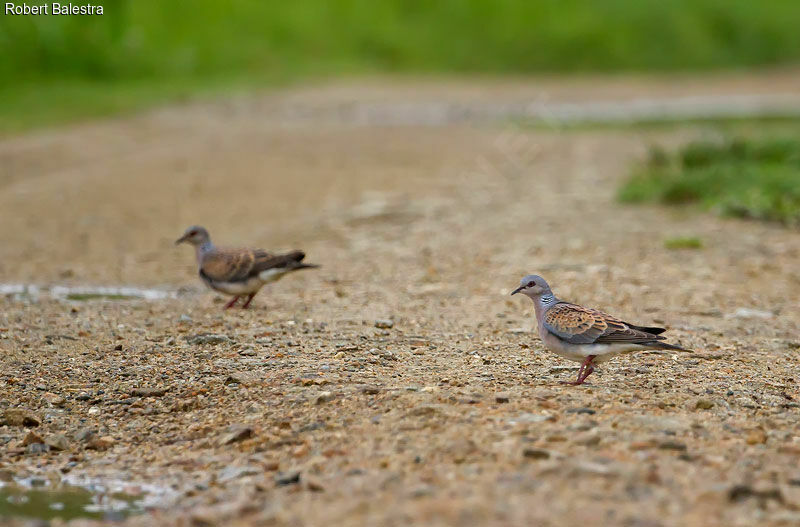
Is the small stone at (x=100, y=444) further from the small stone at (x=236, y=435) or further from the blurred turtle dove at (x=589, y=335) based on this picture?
the blurred turtle dove at (x=589, y=335)

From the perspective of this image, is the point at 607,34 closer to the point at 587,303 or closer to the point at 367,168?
the point at 367,168

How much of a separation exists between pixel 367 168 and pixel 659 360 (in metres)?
10.5

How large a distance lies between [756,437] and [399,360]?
7.49 ft

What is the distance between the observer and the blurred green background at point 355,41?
26672 millimetres

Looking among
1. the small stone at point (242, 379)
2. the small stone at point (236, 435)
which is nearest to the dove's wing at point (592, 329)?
the small stone at point (242, 379)

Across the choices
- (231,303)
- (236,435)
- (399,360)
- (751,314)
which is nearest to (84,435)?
(236,435)

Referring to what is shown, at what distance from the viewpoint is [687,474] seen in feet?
16.4

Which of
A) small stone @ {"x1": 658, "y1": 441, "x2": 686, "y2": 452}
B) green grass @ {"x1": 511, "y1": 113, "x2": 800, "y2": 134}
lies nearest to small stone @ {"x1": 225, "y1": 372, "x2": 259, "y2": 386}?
small stone @ {"x1": 658, "y1": 441, "x2": 686, "y2": 452}

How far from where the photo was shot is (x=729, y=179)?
45.5ft

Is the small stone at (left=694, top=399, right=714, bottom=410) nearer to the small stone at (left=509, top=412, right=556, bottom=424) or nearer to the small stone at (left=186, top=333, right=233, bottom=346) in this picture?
the small stone at (left=509, top=412, right=556, bottom=424)

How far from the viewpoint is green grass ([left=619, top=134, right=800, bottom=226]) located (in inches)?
498

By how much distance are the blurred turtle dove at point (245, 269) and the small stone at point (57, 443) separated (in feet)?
9.21

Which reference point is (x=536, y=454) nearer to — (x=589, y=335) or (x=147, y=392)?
(x=589, y=335)

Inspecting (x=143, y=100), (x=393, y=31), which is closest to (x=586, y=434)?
(x=143, y=100)
